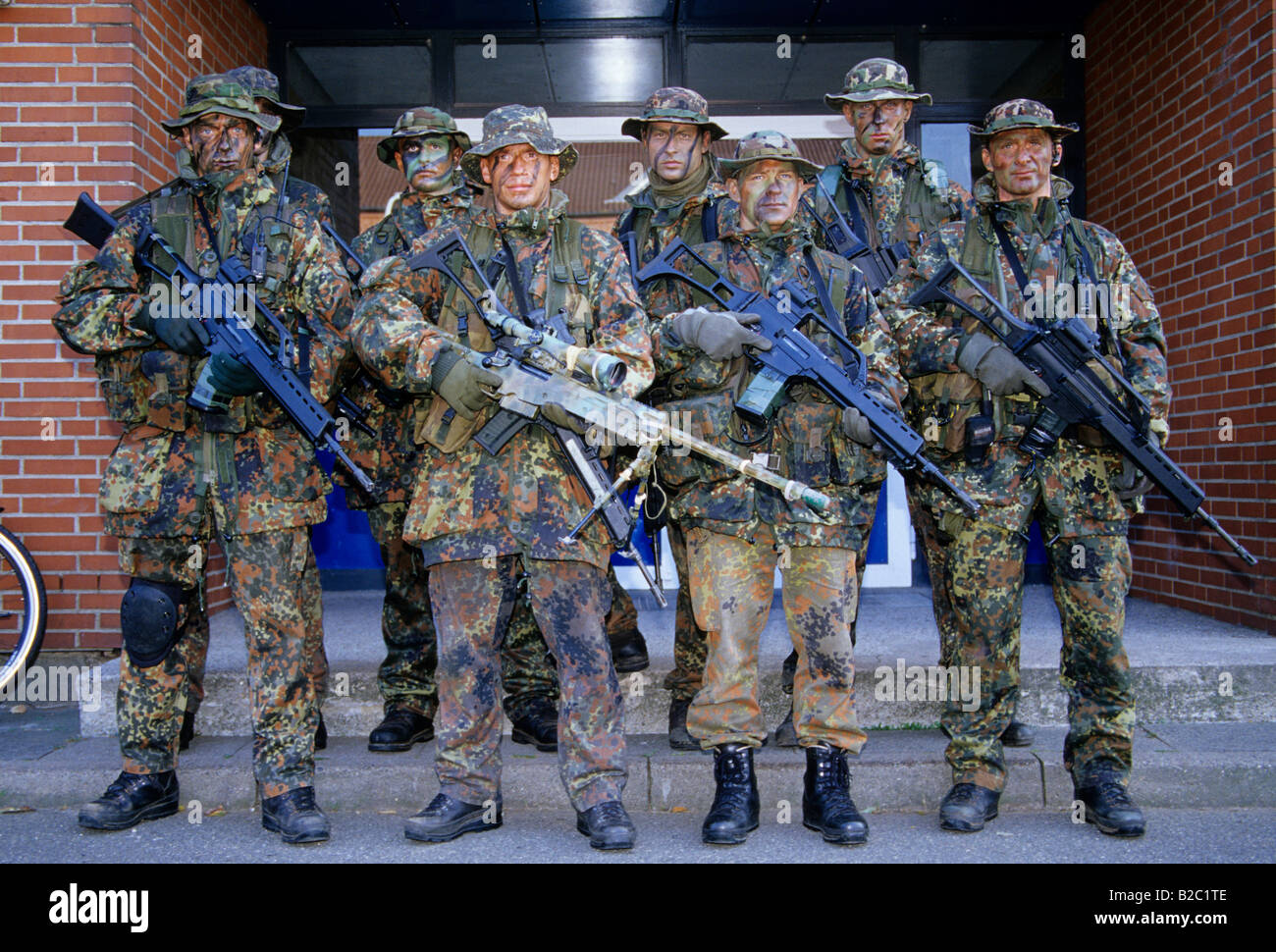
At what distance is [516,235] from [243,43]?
13.1 ft

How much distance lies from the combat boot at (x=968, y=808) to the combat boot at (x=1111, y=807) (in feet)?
1.00

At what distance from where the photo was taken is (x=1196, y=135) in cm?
566

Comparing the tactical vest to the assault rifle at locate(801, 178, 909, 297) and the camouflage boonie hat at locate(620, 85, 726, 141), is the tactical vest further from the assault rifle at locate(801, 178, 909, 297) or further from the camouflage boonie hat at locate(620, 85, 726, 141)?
the assault rifle at locate(801, 178, 909, 297)

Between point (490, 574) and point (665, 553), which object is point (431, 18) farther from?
point (490, 574)

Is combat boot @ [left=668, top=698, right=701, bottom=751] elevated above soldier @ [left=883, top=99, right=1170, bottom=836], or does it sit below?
below

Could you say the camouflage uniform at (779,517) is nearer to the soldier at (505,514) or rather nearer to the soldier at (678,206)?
the soldier at (505,514)

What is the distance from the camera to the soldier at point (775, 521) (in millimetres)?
3469

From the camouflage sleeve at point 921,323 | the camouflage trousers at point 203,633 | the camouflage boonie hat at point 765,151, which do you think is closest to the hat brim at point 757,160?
the camouflage boonie hat at point 765,151

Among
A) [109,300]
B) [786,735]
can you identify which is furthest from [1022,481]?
[109,300]

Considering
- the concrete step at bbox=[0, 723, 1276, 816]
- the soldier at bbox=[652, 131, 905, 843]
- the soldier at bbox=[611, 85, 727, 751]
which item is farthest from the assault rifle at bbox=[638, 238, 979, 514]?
the concrete step at bbox=[0, 723, 1276, 816]

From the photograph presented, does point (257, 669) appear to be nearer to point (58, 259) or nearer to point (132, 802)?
point (132, 802)

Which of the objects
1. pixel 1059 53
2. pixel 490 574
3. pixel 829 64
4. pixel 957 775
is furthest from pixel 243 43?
pixel 957 775

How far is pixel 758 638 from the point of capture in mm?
3516

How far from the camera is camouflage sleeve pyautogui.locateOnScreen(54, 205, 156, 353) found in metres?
3.59
